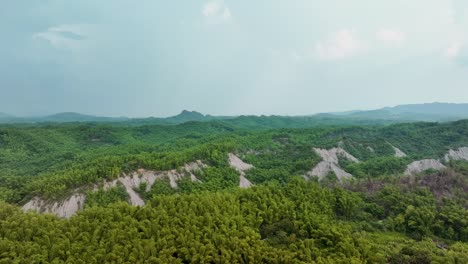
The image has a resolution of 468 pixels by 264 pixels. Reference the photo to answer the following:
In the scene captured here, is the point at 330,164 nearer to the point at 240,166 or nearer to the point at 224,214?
the point at 240,166

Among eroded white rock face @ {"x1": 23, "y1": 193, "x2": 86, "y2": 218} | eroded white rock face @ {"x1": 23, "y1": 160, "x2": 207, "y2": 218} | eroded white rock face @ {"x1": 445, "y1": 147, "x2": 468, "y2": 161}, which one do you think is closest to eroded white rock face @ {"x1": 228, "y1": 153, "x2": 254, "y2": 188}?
eroded white rock face @ {"x1": 23, "y1": 160, "x2": 207, "y2": 218}

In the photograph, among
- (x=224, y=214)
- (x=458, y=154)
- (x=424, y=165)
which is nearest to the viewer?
(x=224, y=214)

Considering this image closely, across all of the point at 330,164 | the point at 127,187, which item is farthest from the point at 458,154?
the point at 127,187

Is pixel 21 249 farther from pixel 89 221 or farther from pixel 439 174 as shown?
pixel 439 174

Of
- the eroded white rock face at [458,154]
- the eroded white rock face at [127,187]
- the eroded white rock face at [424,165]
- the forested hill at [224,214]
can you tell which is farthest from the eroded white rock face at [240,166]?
the eroded white rock face at [458,154]

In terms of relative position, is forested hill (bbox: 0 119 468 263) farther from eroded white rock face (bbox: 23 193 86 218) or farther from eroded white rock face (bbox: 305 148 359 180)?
eroded white rock face (bbox: 305 148 359 180)

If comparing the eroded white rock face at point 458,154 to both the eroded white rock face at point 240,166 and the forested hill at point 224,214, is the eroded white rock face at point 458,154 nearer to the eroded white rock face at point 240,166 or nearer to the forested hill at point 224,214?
the forested hill at point 224,214
